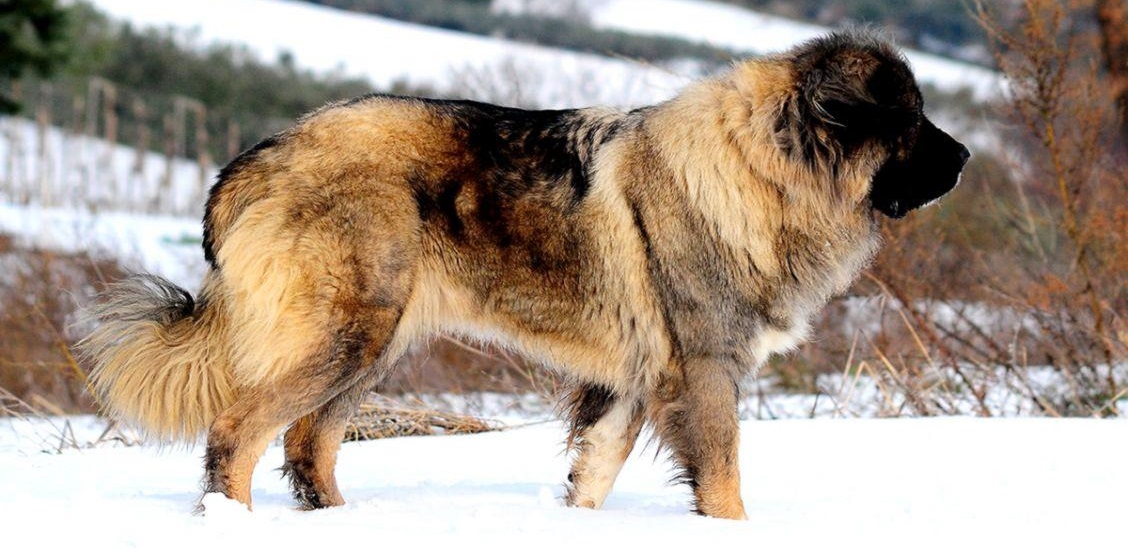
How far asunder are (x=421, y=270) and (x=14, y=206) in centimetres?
1254

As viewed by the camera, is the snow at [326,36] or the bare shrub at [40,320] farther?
the snow at [326,36]

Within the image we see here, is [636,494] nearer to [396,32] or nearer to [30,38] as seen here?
[30,38]

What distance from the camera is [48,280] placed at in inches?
357

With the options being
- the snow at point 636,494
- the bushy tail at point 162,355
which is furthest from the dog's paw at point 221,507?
the bushy tail at point 162,355

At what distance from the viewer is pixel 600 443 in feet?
15.1

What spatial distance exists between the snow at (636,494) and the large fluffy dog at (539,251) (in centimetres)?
37

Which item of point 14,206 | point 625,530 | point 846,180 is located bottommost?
point 14,206

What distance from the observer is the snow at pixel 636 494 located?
344 centimetres

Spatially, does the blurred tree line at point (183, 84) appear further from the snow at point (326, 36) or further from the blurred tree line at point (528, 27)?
the blurred tree line at point (528, 27)

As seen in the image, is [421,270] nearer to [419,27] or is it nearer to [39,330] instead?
[39,330]

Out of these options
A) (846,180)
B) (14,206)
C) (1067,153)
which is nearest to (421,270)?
(846,180)

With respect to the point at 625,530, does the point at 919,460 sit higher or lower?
lower

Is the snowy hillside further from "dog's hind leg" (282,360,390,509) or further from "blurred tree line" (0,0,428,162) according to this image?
"dog's hind leg" (282,360,390,509)

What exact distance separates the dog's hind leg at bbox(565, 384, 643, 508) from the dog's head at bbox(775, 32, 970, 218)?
3.77 ft
